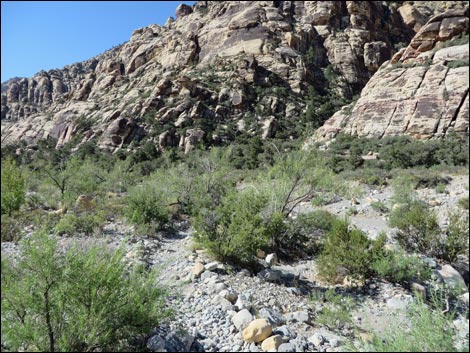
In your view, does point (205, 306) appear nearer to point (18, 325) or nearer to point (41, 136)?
point (18, 325)

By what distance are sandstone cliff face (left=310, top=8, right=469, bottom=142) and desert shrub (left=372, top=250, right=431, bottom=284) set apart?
15.8 metres

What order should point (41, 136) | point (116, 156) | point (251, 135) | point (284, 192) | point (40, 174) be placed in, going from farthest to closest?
point (41, 136), point (251, 135), point (116, 156), point (40, 174), point (284, 192)

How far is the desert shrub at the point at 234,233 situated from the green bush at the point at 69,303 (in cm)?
294

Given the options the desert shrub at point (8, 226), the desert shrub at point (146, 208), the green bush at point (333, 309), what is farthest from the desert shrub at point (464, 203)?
the desert shrub at point (8, 226)

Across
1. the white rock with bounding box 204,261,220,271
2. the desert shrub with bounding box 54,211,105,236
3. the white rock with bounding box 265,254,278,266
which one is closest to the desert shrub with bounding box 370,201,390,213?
the white rock with bounding box 265,254,278,266

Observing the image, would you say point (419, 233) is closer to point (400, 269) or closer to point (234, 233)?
point (400, 269)

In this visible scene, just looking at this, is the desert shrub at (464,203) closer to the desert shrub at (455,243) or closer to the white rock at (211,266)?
the desert shrub at (455,243)

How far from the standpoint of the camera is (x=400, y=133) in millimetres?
25344

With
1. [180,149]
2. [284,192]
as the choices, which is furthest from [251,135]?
[284,192]

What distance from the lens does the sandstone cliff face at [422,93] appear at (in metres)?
24.0

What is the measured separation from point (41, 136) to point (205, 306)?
49.7m

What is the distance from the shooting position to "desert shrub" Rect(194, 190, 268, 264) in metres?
6.18

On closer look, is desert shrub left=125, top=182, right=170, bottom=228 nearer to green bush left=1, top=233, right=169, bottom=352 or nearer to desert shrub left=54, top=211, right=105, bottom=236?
desert shrub left=54, top=211, right=105, bottom=236

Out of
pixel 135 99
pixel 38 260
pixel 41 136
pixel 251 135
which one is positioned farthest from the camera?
pixel 41 136
